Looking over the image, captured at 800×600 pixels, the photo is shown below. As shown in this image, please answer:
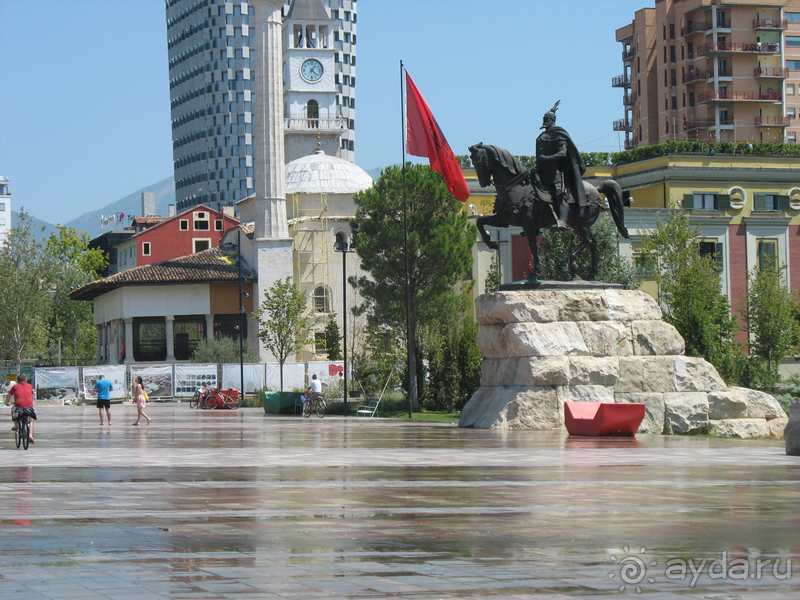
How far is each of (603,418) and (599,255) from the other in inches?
1184

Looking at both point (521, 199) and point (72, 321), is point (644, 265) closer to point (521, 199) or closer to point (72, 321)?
point (521, 199)

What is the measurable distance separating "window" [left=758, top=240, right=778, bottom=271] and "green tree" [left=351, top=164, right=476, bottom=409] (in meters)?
17.7

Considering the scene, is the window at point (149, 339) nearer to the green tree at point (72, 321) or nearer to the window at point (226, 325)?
the window at point (226, 325)

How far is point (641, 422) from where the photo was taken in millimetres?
20859

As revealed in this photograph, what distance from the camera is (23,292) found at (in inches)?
2594

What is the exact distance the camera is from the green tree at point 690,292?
43906 mm

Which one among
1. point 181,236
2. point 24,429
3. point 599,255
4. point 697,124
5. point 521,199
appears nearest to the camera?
point 24,429

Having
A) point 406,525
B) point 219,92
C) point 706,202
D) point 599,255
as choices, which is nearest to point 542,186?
point 406,525

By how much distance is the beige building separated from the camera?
302 feet

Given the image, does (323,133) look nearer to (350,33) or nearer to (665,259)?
(665,259)

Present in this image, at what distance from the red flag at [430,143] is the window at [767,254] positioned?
33146mm

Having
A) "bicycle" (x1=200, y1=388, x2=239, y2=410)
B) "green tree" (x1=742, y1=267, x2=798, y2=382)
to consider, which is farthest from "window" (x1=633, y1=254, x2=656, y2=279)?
"bicycle" (x1=200, y1=388, x2=239, y2=410)

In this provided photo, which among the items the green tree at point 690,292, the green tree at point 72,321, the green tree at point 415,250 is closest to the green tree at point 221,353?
the green tree at point 415,250

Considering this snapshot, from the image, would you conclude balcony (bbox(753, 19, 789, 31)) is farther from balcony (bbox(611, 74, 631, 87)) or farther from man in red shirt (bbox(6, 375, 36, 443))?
man in red shirt (bbox(6, 375, 36, 443))
